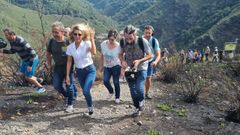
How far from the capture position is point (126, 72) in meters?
7.03

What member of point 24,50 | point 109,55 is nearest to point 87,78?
point 109,55

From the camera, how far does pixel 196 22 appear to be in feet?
526

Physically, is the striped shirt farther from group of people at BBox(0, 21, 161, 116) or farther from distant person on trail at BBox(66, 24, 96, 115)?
distant person on trail at BBox(66, 24, 96, 115)

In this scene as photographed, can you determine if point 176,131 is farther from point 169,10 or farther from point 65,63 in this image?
point 169,10

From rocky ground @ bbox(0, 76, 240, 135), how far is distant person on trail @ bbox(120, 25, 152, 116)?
62 cm

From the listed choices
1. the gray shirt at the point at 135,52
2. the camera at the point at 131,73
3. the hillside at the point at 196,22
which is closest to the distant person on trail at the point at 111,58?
the gray shirt at the point at 135,52

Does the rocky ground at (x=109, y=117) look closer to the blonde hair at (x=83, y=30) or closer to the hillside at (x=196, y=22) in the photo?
the blonde hair at (x=83, y=30)

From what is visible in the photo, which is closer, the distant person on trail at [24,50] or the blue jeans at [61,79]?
the blue jeans at [61,79]

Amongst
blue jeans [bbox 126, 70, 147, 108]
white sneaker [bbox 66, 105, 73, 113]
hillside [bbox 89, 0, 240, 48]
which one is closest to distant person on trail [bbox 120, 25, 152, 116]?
blue jeans [bbox 126, 70, 147, 108]

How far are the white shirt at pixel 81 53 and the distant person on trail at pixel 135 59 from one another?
0.65 m

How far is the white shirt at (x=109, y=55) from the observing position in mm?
7930

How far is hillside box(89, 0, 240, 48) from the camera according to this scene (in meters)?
121

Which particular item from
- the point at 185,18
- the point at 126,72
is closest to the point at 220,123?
the point at 126,72

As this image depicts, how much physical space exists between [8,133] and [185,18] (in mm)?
170126
